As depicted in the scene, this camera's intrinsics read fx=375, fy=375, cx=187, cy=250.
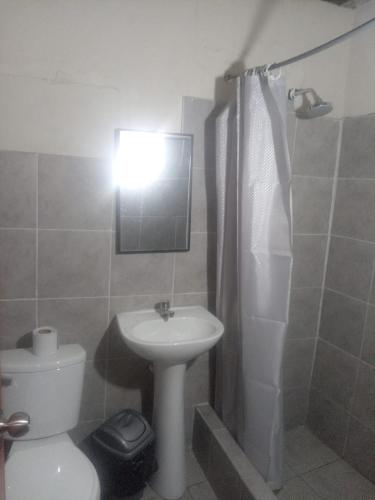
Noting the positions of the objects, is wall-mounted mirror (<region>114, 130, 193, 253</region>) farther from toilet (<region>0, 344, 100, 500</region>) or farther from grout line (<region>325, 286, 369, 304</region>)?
grout line (<region>325, 286, 369, 304</region>)

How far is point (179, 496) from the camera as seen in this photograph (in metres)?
1.73

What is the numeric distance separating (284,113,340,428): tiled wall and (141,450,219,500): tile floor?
25.1 inches

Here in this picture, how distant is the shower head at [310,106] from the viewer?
1.67 meters

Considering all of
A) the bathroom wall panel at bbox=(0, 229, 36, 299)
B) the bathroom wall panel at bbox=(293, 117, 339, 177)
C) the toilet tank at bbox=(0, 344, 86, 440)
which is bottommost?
the toilet tank at bbox=(0, 344, 86, 440)

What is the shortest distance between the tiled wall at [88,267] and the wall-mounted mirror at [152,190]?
5 cm

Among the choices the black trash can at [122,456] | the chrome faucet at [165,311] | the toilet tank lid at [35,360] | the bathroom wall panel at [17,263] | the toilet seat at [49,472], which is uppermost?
the bathroom wall panel at [17,263]

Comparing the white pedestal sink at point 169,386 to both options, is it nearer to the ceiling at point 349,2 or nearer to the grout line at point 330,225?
the grout line at point 330,225


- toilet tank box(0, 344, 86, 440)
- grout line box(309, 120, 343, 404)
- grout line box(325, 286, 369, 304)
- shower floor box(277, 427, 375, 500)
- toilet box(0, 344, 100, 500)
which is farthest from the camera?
grout line box(309, 120, 343, 404)

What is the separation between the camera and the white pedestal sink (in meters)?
1.67

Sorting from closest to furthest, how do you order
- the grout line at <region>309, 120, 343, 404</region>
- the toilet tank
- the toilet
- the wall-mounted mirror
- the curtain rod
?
1. the curtain rod
2. the toilet
3. the toilet tank
4. the wall-mounted mirror
5. the grout line at <region>309, 120, 343, 404</region>

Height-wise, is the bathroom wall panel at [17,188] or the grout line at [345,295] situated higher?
the bathroom wall panel at [17,188]

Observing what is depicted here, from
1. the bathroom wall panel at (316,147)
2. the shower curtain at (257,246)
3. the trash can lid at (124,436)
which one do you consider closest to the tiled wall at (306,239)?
the bathroom wall panel at (316,147)

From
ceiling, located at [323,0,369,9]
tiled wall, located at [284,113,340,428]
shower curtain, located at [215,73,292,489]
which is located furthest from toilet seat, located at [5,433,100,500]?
ceiling, located at [323,0,369,9]

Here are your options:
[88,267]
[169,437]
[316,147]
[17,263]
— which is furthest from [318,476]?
[17,263]
